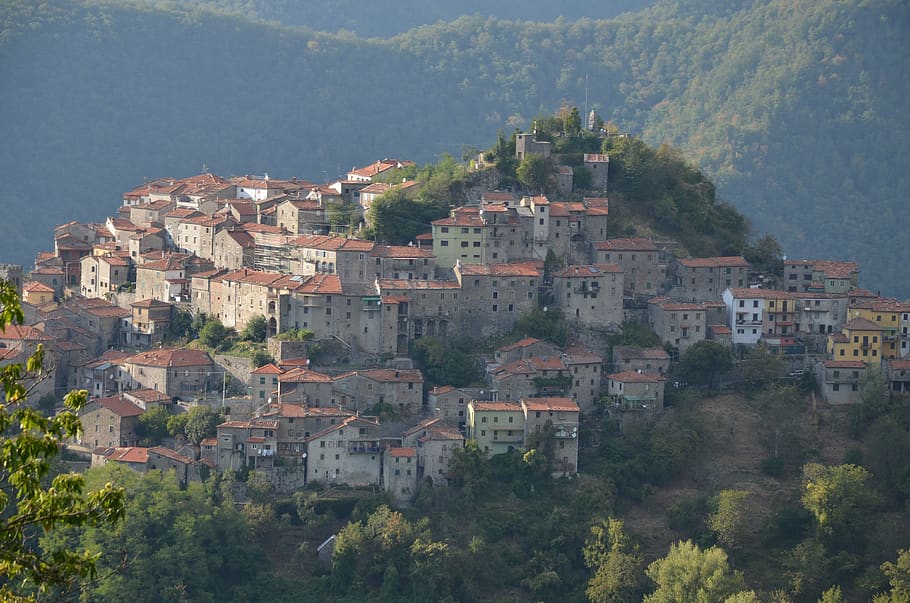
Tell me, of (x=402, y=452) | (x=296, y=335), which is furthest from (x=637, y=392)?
(x=296, y=335)

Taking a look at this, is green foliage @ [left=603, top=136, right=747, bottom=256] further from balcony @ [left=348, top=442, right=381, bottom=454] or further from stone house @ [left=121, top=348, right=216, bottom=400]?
stone house @ [left=121, top=348, right=216, bottom=400]

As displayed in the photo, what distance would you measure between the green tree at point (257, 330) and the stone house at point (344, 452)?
575 cm

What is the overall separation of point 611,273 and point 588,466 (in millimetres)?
7687

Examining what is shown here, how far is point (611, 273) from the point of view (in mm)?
60281

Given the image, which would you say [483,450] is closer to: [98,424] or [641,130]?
[98,424]

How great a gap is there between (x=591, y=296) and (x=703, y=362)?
14.4 ft

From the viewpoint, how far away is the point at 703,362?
59125mm

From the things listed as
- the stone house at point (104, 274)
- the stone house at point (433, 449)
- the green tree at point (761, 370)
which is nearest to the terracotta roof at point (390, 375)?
the stone house at point (433, 449)

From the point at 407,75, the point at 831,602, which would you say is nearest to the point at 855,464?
the point at 831,602

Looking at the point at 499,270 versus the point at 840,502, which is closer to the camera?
the point at 840,502

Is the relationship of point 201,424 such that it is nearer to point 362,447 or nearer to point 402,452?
point 362,447

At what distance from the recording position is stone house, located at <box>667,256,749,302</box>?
62312 millimetres

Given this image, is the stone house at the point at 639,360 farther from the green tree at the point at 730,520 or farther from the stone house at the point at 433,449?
the stone house at the point at 433,449

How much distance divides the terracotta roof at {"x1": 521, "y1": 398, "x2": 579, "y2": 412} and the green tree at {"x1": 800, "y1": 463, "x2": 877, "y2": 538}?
25.1 feet
